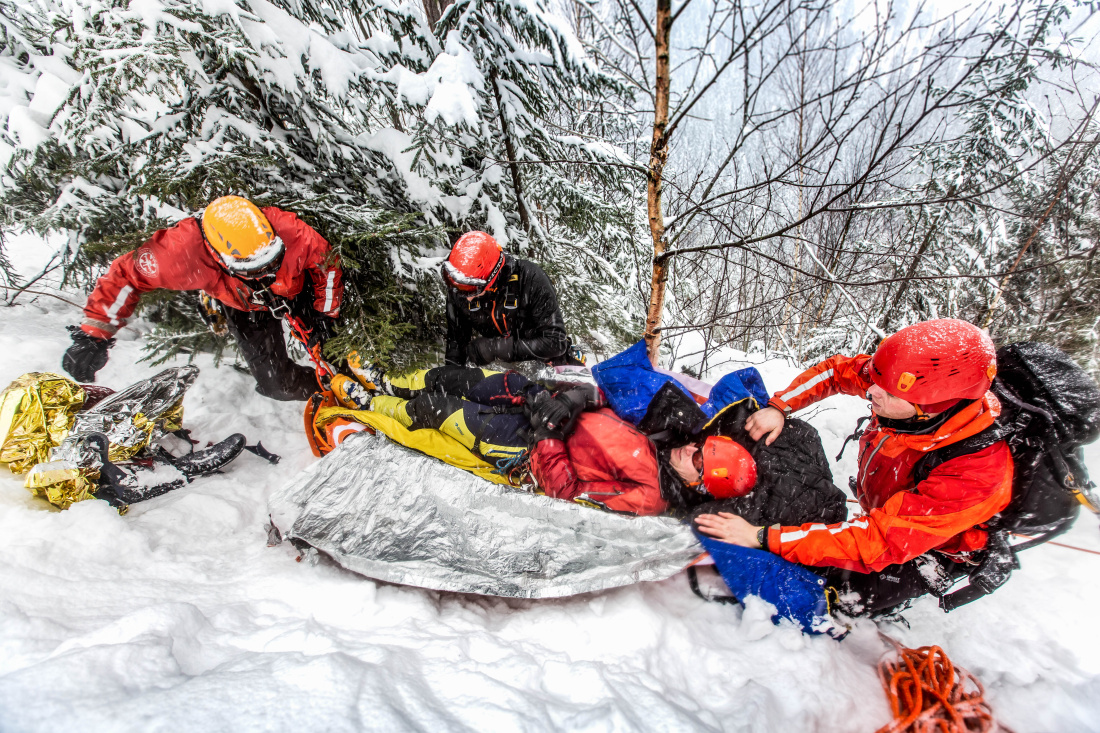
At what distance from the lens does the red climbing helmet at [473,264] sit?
2.81 m

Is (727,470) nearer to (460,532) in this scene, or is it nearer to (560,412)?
(560,412)

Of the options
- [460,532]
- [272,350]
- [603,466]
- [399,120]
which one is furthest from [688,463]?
[399,120]

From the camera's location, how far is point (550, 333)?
11.0 feet

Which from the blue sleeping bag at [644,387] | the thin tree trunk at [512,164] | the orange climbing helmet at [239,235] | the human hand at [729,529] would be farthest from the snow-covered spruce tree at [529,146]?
the human hand at [729,529]

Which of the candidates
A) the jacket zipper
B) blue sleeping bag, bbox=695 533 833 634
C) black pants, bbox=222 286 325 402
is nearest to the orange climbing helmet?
black pants, bbox=222 286 325 402

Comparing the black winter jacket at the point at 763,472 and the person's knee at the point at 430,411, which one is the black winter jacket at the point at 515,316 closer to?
the person's knee at the point at 430,411

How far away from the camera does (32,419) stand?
229 centimetres

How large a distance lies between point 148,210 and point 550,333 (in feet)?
10.9

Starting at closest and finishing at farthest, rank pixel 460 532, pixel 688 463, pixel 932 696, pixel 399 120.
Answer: pixel 932 696 → pixel 460 532 → pixel 688 463 → pixel 399 120

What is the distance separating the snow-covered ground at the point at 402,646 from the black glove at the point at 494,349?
4.33ft

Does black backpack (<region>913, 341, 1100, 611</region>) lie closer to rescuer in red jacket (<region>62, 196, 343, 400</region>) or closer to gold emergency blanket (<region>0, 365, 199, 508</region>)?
rescuer in red jacket (<region>62, 196, 343, 400</region>)

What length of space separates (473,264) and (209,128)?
6.96ft

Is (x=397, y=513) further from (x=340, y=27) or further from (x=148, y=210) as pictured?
(x=340, y=27)

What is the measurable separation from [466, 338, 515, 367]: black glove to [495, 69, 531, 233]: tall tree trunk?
1.36 m
